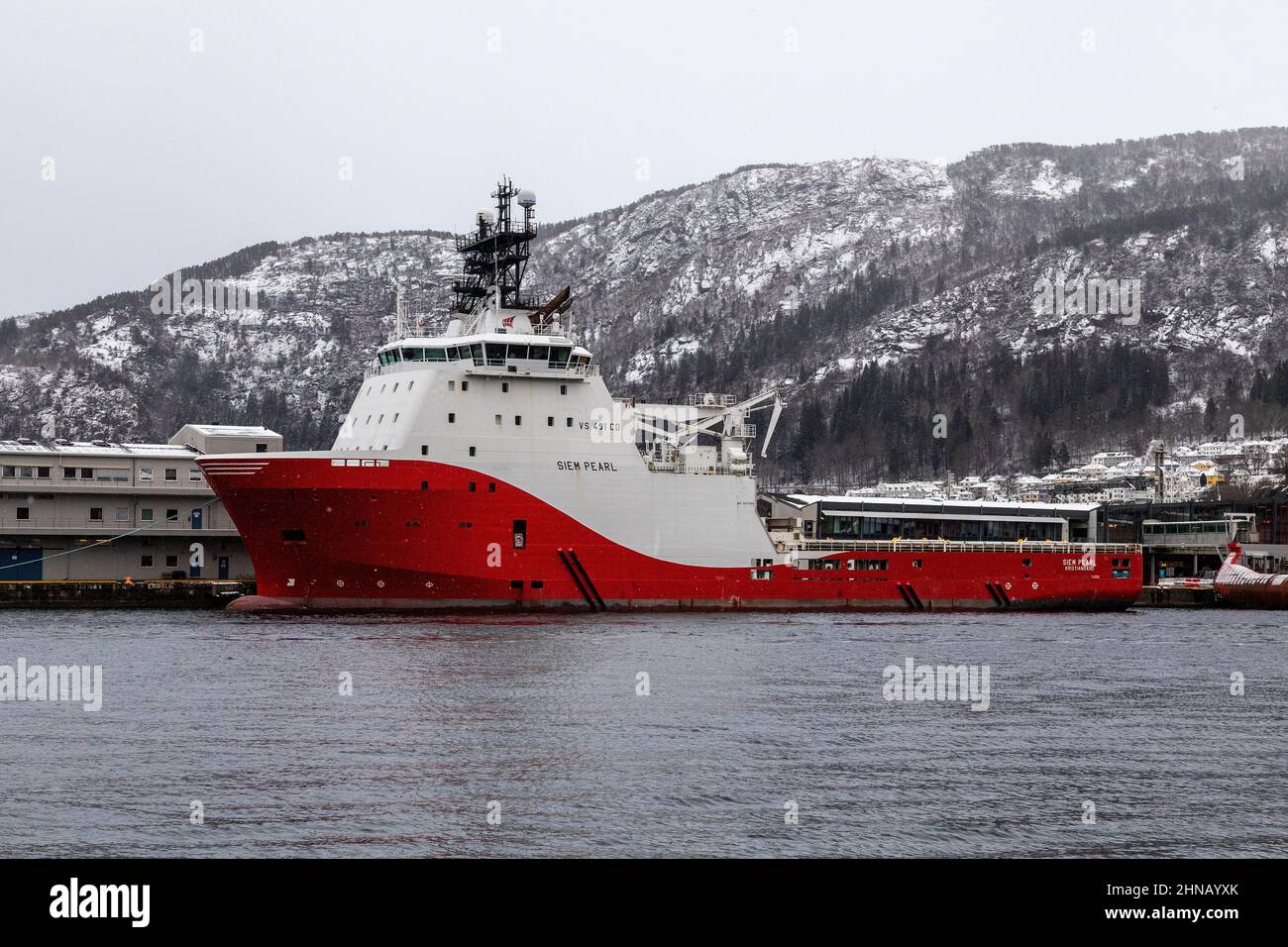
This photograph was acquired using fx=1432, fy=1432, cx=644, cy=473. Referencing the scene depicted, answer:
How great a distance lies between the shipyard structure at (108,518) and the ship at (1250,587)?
40139 mm

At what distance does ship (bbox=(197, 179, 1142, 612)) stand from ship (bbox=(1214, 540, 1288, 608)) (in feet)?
64.4

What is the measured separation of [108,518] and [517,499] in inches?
671

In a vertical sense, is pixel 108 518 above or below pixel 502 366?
below

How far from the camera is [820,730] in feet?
69.9

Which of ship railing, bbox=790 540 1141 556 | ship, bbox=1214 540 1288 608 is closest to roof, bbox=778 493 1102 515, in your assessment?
ship, bbox=1214 540 1288 608

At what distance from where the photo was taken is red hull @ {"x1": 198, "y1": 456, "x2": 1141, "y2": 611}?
3741 cm

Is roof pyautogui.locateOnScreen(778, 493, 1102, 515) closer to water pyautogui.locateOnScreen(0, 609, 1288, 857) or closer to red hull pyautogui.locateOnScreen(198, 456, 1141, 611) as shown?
red hull pyautogui.locateOnScreen(198, 456, 1141, 611)

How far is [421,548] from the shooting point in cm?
3800

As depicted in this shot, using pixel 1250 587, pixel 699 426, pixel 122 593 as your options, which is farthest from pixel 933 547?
pixel 122 593

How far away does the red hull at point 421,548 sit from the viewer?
123 ft

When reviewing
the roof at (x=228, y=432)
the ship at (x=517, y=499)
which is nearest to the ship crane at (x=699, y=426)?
the ship at (x=517, y=499)

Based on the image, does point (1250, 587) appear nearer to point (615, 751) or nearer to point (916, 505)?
point (916, 505)

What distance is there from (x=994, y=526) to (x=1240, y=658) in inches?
1047

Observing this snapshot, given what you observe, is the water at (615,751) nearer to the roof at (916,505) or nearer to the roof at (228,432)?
the roof at (228,432)
